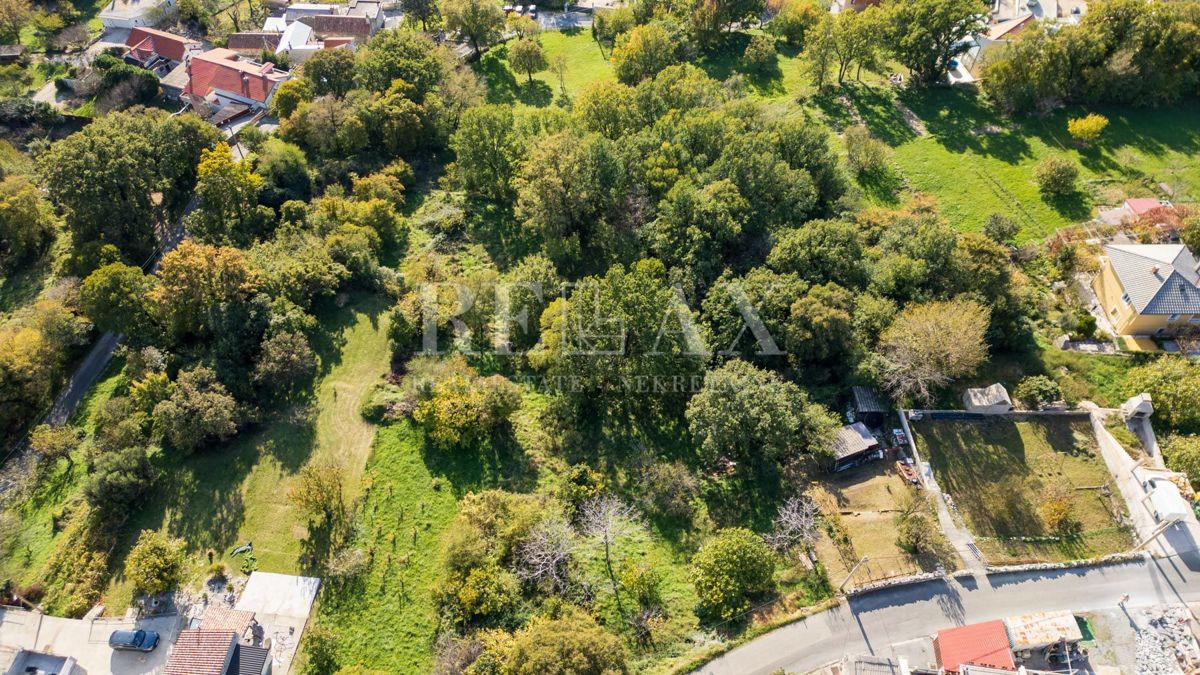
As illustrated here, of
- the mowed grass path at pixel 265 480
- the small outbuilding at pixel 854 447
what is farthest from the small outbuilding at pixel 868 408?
the mowed grass path at pixel 265 480

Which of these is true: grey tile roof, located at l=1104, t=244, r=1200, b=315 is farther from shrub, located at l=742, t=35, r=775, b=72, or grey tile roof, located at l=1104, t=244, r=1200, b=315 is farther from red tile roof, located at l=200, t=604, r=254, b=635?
red tile roof, located at l=200, t=604, r=254, b=635

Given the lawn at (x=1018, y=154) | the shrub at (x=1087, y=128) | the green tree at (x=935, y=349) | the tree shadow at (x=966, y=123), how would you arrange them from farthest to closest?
the tree shadow at (x=966, y=123) < the shrub at (x=1087, y=128) < the lawn at (x=1018, y=154) < the green tree at (x=935, y=349)

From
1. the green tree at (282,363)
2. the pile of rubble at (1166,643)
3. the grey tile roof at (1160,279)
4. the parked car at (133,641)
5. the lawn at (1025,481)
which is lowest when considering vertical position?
the parked car at (133,641)

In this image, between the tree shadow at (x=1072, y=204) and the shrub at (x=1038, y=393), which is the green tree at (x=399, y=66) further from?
the tree shadow at (x=1072, y=204)

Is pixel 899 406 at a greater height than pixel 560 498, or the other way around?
pixel 899 406

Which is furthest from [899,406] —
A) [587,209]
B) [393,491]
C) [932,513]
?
[393,491]

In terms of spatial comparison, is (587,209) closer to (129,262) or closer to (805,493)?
(805,493)
